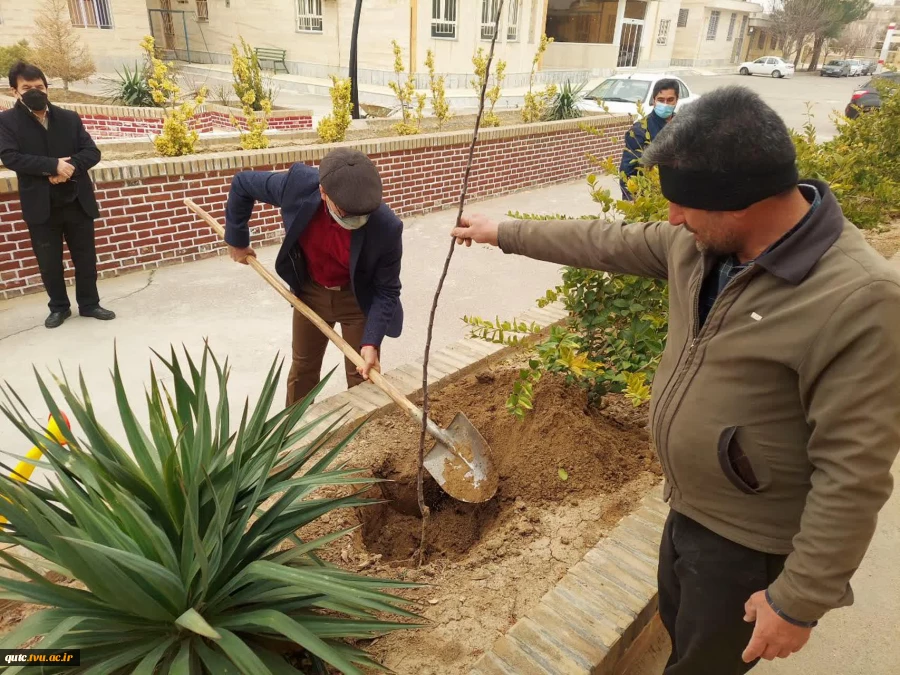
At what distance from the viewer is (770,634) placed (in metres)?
1.42

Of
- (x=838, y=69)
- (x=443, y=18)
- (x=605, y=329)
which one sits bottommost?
(x=605, y=329)

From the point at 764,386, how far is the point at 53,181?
16.4 ft

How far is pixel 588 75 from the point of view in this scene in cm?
2936

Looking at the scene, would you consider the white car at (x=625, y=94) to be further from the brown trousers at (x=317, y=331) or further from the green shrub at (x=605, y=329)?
the brown trousers at (x=317, y=331)

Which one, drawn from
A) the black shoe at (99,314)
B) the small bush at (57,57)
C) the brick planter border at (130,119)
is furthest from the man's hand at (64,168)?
the small bush at (57,57)

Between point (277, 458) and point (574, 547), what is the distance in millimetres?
1184

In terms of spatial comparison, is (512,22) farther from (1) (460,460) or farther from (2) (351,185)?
(1) (460,460)

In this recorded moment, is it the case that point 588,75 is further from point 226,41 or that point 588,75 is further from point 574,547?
point 574,547

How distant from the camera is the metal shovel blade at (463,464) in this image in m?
2.64

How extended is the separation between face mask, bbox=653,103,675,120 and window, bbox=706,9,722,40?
4361cm

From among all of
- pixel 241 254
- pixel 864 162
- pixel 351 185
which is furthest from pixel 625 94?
pixel 351 185

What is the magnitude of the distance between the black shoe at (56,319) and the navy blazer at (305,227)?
223cm

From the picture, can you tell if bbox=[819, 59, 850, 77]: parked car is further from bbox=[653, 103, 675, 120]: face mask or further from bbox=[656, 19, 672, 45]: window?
bbox=[653, 103, 675, 120]: face mask

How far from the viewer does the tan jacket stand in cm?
122
